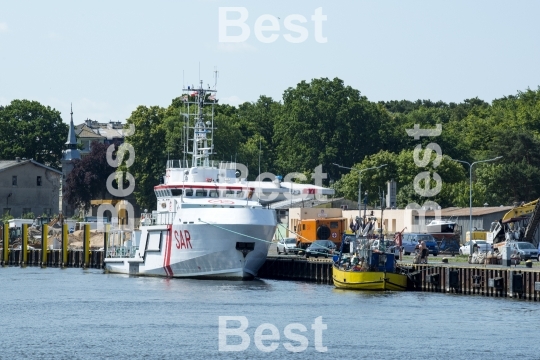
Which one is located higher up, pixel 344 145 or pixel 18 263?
pixel 344 145

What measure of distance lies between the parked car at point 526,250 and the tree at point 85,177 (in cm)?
7430

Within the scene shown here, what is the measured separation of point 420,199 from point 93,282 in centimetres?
4893

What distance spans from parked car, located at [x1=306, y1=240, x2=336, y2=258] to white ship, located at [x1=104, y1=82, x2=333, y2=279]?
21.3 feet

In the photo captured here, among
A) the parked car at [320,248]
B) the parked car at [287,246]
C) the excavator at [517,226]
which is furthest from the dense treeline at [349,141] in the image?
the parked car at [320,248]

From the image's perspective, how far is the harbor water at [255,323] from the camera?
1714 inches

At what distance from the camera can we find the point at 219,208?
69.2m

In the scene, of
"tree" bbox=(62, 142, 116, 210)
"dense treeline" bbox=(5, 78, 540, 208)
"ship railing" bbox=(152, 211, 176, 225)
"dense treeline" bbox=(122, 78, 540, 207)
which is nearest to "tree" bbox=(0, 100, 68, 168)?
"dense treeline" bbox=(5, 78, 540, 208)

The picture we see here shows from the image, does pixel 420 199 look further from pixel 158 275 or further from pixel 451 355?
pixel 451 355

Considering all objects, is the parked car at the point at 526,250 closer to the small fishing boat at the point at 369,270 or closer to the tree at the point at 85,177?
the small fishing boat at the point at 369,270

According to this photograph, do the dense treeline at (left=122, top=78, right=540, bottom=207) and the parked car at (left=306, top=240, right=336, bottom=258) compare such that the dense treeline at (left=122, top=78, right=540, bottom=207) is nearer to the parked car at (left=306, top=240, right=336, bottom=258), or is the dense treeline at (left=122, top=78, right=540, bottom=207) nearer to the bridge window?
the parked car at (left=306, top=240, right=336, bottom=258)

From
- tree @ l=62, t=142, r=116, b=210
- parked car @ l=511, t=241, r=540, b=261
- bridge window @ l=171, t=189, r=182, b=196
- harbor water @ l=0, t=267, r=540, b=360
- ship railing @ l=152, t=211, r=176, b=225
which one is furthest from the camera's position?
tree @ l=62, t=142, r=116, b=210

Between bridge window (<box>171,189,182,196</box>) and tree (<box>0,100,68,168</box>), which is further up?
tree (<box>0,100,68,168</box>)

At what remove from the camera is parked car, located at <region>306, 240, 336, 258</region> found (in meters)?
77.6

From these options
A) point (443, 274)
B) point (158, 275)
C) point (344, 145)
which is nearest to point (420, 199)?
point (344, 145)
